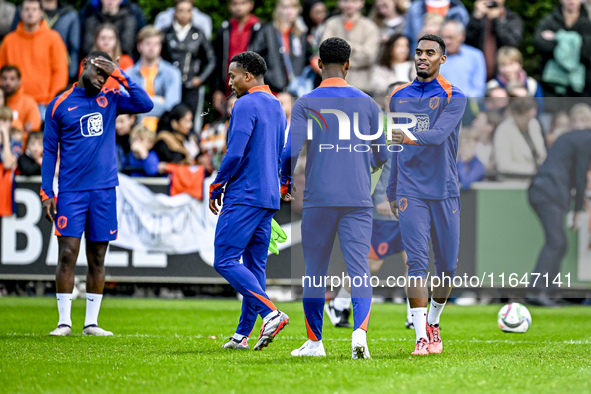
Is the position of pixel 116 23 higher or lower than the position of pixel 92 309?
higher

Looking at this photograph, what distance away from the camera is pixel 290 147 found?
618 cm

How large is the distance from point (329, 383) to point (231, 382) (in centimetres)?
59

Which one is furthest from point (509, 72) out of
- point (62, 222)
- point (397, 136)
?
point (62, 222)

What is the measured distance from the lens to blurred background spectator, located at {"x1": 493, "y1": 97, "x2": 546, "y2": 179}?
12372 mm

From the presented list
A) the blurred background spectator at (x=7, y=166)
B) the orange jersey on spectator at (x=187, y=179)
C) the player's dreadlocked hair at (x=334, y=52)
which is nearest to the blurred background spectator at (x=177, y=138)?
the orange jersey on spectator at (x=187, y=179)

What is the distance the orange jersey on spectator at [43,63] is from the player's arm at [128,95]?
647 centimetres

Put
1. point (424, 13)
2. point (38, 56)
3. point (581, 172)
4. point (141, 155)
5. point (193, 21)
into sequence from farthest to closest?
point (193, 21) < point (38, 56) < point (424, 13) < point (141, 155) < point (581, 172)

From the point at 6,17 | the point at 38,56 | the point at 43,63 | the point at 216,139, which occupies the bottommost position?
the point at 216,139

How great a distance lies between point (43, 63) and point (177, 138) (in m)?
3.07

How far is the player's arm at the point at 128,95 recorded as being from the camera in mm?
7949

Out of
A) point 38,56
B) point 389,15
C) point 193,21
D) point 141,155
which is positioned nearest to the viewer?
point 141,155

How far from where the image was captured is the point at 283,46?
14.4 m

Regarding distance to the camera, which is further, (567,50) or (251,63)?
(567,50)

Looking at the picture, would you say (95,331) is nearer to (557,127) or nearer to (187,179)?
(187,179)
